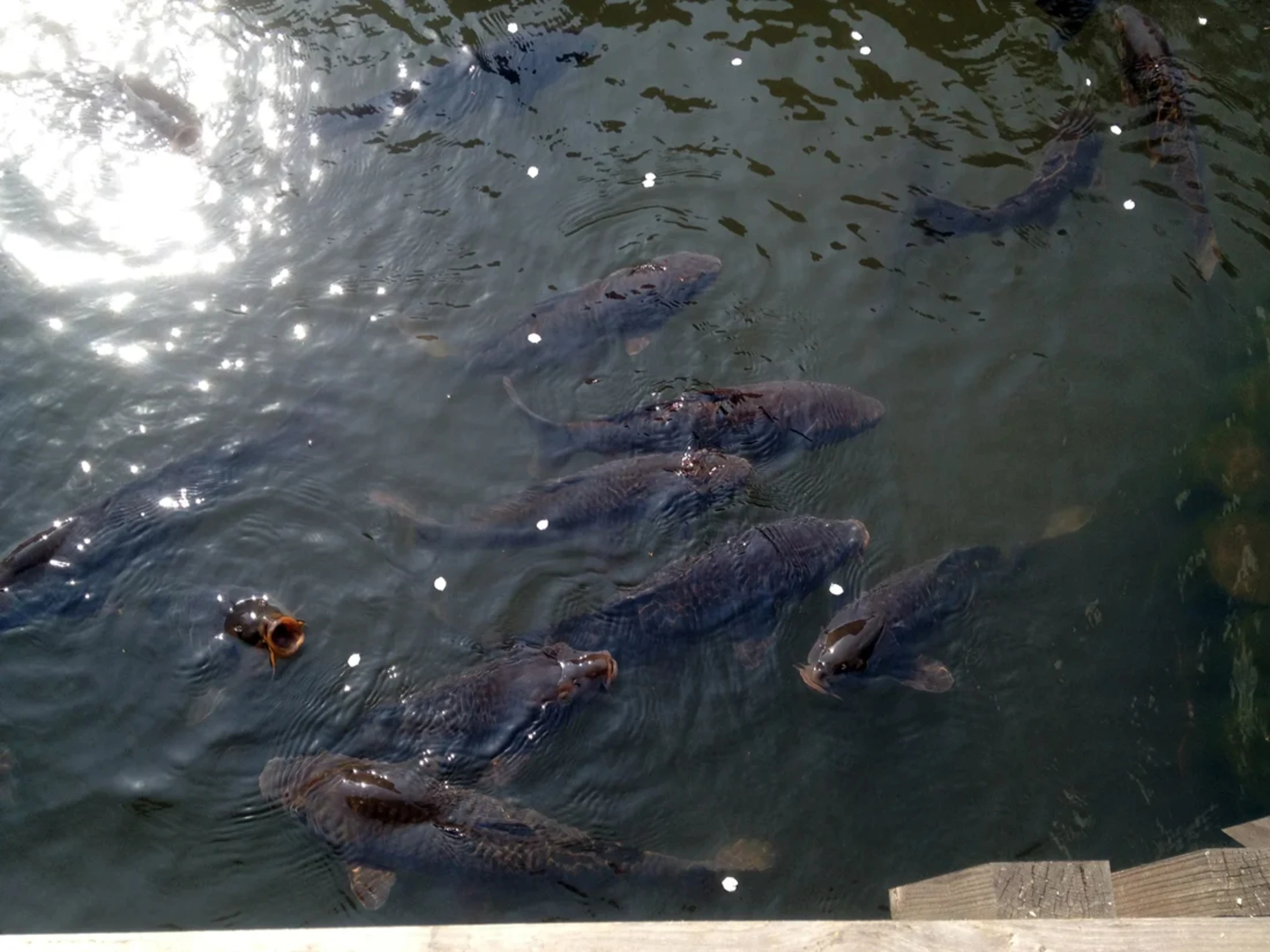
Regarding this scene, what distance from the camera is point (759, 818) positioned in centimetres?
473

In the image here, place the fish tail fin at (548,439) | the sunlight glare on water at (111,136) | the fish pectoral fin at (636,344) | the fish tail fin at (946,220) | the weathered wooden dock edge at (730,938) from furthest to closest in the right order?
the fish tail fin at (946,220) → the sunlight glare on water at (111,136) → the fish pectoral fin at (636,344) → the fish tail fin at (548,439) → the weathered wooden dock edge at (730,938)

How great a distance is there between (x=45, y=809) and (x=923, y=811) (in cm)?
407

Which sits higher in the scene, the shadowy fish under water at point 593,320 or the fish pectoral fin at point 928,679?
the shadowy fish under water at point 593,320

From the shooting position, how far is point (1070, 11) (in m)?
8.43

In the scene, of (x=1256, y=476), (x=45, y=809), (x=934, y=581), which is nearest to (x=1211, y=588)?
(x=1256, y=476)

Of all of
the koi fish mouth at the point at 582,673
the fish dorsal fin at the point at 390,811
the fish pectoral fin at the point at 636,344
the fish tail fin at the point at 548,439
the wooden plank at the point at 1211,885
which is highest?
the wooden plank at the point at 1211,885

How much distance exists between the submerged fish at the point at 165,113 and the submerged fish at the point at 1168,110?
6915 mm

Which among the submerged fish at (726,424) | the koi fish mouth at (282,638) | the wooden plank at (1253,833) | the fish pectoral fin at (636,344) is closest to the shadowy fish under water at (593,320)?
the fish pectoral fin at (636,344)

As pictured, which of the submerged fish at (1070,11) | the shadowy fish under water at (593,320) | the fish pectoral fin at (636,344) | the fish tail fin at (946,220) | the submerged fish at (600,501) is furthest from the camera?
the submerged fish at (1070,11)

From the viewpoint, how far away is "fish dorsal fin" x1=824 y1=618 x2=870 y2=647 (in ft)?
16.7

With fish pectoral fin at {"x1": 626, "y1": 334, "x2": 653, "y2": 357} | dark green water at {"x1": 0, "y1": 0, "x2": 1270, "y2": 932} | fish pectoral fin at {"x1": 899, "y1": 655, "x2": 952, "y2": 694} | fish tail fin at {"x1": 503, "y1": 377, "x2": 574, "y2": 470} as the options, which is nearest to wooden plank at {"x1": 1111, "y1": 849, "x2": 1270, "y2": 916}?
dark green water at {"x1": 0, "y1": 0, "x2": 1270, "y2": 932}

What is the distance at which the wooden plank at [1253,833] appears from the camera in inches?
161

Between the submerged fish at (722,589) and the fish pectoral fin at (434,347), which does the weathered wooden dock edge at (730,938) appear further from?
the fish pectoral fin at (434,347)

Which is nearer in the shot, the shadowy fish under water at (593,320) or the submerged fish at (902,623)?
the submerged fish at (902,623)
